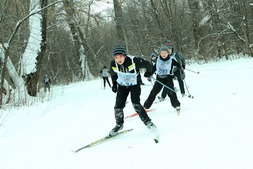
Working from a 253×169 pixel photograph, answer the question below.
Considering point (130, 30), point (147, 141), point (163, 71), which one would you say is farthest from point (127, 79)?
point (130, 30)

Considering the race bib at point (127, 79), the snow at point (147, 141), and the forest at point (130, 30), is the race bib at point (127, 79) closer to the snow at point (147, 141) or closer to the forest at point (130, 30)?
the snow at point (147, 141)

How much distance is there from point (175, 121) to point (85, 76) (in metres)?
24.5

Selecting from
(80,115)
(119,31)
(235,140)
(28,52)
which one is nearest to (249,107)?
(235,140)

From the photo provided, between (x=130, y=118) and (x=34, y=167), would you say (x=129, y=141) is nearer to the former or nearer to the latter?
(x=34, y=167)

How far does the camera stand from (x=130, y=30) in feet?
90.7

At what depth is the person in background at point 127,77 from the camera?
492 centimetres

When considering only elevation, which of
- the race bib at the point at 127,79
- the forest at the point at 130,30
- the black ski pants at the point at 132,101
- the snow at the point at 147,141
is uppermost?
the forest at the point at 130,30

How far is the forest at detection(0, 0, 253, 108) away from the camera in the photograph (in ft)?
37.2

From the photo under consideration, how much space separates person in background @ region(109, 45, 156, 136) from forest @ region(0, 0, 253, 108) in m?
4.85

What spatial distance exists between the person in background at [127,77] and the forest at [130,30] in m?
4.85

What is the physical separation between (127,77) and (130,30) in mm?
23137

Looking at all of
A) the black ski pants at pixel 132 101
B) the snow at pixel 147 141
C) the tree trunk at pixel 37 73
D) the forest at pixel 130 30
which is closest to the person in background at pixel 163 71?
the snow at pixel 147 141

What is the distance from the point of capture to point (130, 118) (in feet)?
23.0

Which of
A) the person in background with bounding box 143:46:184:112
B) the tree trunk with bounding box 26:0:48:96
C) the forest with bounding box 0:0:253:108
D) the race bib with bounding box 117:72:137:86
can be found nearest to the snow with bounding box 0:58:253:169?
the person in background with bounding box 143:46:184:112
